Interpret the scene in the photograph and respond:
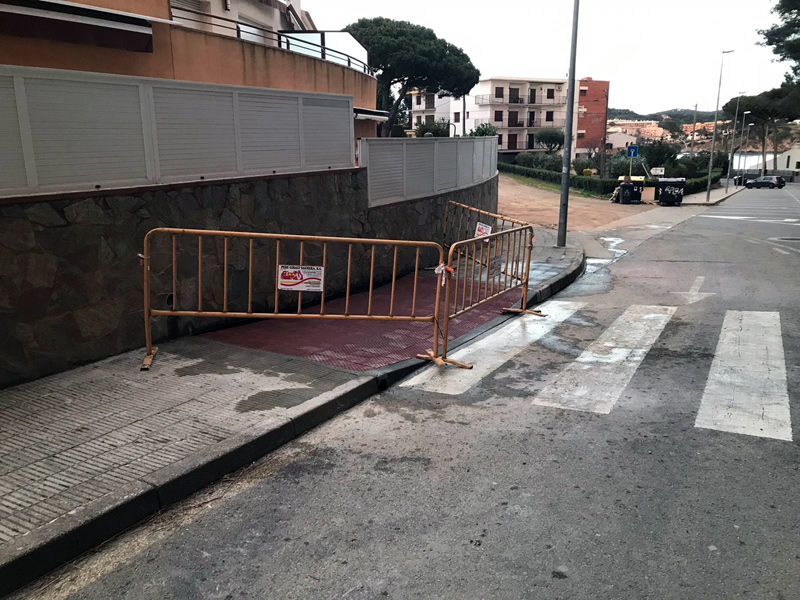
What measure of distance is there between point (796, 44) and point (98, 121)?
2358 centimetres

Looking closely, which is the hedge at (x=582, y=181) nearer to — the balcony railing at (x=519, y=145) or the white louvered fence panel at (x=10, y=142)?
the balcony railing at (x=519, y=145)

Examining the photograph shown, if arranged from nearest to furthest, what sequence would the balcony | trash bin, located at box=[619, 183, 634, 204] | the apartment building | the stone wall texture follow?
the stone wall texture, trash bin, located at box=[619, 183, 634, 204], the balcony, the apartment building

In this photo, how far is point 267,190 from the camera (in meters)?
8.05

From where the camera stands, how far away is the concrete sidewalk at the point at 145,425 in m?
3.43

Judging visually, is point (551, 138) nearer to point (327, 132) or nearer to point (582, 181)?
point (582, 181)

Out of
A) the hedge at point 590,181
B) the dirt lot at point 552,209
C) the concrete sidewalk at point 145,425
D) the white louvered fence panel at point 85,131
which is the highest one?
the white louvered fence panel at point 85,131

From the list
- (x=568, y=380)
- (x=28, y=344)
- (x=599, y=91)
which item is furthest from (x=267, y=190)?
(x=599, y=91)

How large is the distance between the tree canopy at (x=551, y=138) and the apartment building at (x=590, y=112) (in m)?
9.11

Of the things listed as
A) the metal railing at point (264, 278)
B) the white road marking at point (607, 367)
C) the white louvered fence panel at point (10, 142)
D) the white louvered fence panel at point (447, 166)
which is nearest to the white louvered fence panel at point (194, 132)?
the metal railing at point (264, 278)

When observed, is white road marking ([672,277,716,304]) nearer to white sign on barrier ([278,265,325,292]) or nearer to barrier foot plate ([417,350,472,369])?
barrier foot plate ([417,350,472,369])

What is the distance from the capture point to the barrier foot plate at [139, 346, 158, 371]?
229 inches

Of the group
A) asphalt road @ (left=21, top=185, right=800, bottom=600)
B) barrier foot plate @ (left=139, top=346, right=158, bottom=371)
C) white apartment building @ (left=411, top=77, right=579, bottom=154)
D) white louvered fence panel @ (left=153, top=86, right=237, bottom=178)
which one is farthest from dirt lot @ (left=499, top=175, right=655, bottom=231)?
white apartment building @ (left=411, top=77, right=579, bottom=154)

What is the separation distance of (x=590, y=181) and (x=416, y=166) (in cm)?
3676

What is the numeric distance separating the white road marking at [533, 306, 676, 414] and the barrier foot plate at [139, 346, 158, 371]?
3639 mm
